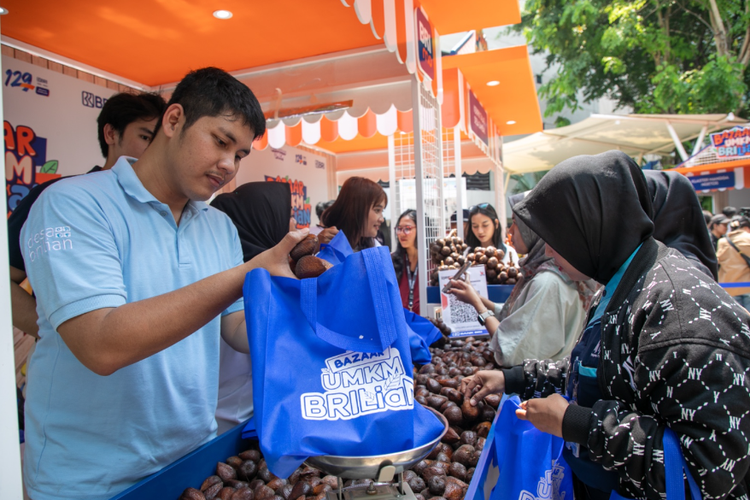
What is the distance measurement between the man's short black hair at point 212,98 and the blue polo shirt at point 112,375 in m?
0.25

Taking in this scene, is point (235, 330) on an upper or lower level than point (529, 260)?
lower

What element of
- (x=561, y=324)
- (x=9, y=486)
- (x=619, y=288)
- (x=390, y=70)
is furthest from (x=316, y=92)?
(x=9, y=486)

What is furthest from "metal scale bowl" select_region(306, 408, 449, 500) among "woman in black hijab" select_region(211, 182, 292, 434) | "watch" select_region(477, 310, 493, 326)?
"watch" select_region(477, 310, 493, 326)

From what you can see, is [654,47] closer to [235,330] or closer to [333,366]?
[235,330]

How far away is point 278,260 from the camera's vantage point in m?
1.09

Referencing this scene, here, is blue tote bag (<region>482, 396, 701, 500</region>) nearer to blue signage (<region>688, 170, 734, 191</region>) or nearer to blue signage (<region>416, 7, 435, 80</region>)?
blue signage (<region>416, 7, 435, 80</region>)

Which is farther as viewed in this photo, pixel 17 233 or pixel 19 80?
pixel 19 80

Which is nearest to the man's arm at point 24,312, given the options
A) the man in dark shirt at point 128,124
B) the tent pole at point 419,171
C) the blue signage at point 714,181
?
the man in dark shirt at point 128,124

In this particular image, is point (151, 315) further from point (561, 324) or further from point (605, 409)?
point (561, 324)

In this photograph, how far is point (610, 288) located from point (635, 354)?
0.23 metres

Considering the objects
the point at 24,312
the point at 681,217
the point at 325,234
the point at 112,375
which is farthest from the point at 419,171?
the point at 112,375

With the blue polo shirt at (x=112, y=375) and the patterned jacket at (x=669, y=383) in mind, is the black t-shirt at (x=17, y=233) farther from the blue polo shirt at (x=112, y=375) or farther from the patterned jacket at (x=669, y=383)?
the patterned jacket at (x=669, y=383)

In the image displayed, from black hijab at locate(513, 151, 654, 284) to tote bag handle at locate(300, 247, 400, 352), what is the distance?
0.58 meters

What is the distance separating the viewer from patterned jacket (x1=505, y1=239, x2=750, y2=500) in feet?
3.13
